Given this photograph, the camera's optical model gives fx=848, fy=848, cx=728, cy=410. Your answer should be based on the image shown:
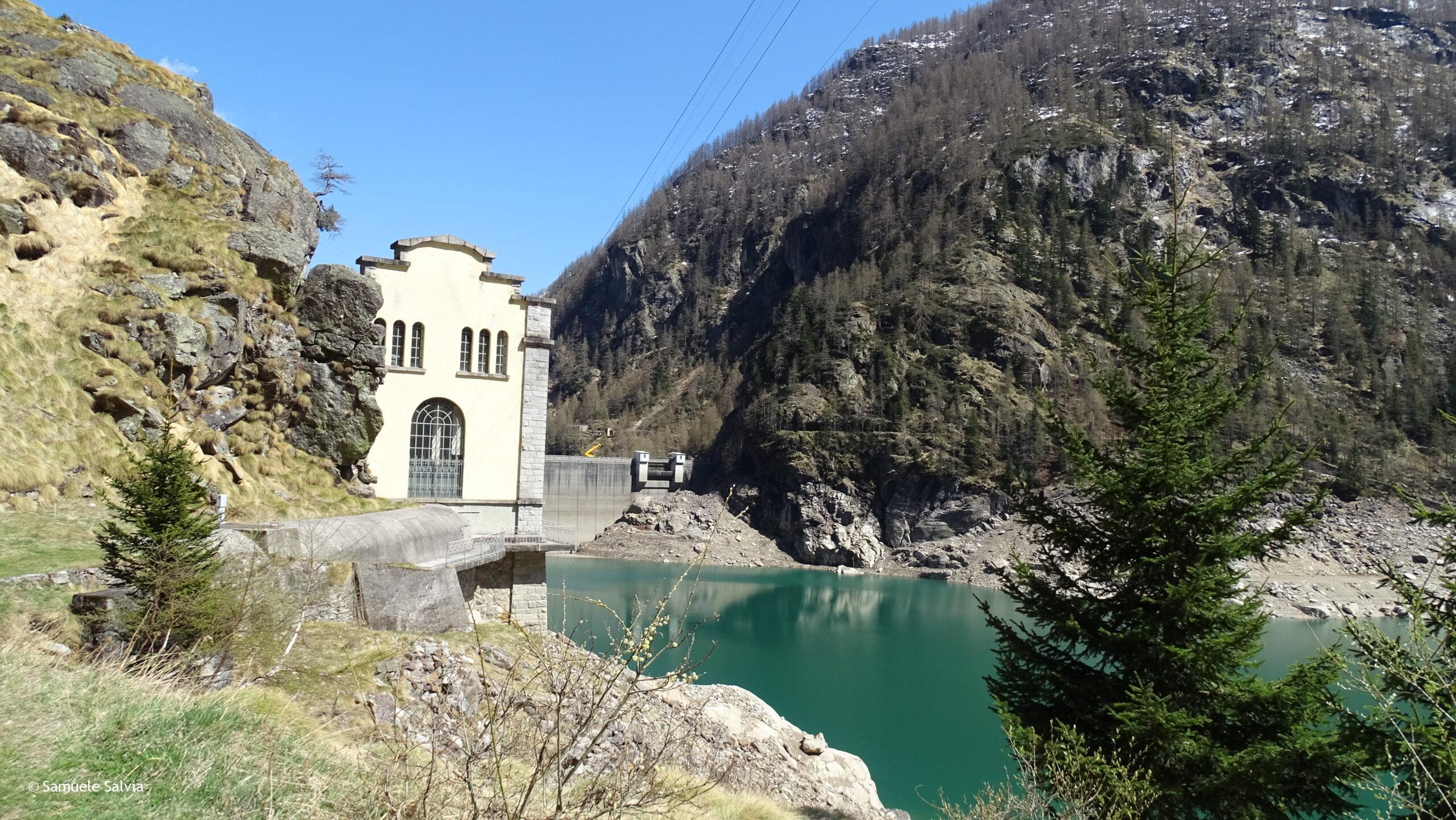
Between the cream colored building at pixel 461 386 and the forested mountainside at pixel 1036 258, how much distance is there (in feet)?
134

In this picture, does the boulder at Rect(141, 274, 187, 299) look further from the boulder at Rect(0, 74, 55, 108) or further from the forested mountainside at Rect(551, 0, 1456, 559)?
the forested mountainside at Rect(551, 0, 1456, 559)

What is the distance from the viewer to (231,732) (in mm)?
4262

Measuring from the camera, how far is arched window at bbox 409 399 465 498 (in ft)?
57.3

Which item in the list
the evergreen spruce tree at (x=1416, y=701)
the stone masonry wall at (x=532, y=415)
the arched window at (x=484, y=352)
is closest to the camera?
the evergreen spruce tree at (x=1416, y=701)

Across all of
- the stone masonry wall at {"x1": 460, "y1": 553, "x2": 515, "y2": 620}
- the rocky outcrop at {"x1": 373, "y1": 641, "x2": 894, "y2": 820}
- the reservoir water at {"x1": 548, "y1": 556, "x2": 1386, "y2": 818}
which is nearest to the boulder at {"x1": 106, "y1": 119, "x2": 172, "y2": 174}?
the stone masonry wall at {"x1": 460, "y1": 553, "x2": 515, "y2": 620}

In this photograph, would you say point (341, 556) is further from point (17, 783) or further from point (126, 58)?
point (126, 58)

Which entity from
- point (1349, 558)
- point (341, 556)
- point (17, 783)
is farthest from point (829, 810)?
point (1349, 558)

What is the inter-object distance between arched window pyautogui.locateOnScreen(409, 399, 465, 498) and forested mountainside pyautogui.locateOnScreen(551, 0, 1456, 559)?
4191 cm

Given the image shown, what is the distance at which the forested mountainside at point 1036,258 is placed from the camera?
64375mm

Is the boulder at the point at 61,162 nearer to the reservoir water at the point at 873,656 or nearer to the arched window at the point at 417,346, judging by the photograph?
the arched window at the point at 417,346

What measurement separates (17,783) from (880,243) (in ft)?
308

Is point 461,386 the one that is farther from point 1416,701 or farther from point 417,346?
point 1416,701

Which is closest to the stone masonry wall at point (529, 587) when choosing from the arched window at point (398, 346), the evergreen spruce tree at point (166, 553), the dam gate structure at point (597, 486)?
the arched window at point (398, 346)

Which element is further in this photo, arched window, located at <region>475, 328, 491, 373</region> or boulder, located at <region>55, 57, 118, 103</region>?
arched window, located at <region>475, 328, 491, 373</region>
